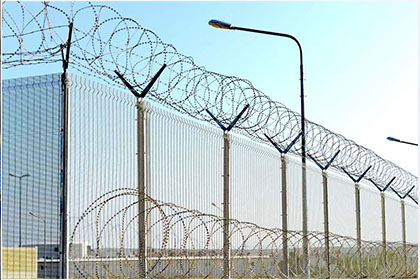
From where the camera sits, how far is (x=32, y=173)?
9.82 metres

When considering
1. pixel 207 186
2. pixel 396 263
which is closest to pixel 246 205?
pixel 207 186

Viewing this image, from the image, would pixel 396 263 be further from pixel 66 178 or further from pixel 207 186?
pixel 66 178

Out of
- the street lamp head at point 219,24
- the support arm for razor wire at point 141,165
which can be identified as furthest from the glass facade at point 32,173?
the street lamp head at point 219,24

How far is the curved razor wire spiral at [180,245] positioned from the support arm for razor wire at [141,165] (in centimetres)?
7

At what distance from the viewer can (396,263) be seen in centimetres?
2428

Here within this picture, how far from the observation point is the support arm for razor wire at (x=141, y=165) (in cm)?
1124

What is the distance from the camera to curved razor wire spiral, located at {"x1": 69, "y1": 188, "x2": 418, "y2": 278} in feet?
34.1

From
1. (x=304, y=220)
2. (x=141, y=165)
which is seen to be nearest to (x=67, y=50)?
(x=141, y=165)

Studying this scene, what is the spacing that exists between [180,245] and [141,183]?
4.10 feet

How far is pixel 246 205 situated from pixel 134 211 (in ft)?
15.2

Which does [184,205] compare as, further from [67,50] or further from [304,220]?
[304,220]

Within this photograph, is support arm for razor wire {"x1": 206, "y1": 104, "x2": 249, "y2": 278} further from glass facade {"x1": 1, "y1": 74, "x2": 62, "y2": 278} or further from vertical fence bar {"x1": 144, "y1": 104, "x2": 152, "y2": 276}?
glass facade {"x1": 1, "y1": 74, "x2": 62, "y2": 278}

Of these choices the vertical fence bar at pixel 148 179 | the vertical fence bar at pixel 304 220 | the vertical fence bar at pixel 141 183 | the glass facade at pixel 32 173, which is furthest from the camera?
the vertical fence bar at pixel 304 220

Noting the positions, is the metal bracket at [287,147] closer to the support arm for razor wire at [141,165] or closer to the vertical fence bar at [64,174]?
the support arm for razor wire at [141,165]
